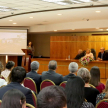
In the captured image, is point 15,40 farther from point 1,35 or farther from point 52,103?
point 52,103

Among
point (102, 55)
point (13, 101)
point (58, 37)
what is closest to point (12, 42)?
point (58, 37)

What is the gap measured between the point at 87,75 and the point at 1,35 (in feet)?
35.9


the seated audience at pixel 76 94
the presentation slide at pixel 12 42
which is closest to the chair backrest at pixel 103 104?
the seated audience at pixel 76 94

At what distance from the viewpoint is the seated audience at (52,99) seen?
3.54 ft

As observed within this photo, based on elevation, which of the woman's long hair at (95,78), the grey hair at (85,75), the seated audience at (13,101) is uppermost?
the seated audience at (13,101)

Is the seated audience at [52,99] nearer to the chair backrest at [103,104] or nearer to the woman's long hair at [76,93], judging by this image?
the woman's long hair at [76,93]

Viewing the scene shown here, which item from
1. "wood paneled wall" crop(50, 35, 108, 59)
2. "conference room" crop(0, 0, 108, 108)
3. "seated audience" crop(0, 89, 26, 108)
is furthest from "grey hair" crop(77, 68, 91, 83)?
"wood paneled wall" crop(50, 35, 108, 59)

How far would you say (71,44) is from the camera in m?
13.5

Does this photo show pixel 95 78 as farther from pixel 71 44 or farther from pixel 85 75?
pixel 71 44

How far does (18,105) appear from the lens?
4.62 feet

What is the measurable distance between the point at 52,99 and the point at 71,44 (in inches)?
492

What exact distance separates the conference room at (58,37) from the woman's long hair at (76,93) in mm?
5184

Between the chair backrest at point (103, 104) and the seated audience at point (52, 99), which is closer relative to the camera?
the seated audience at point (52, 99)

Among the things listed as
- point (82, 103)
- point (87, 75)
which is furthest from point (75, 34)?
point (82, 103)
